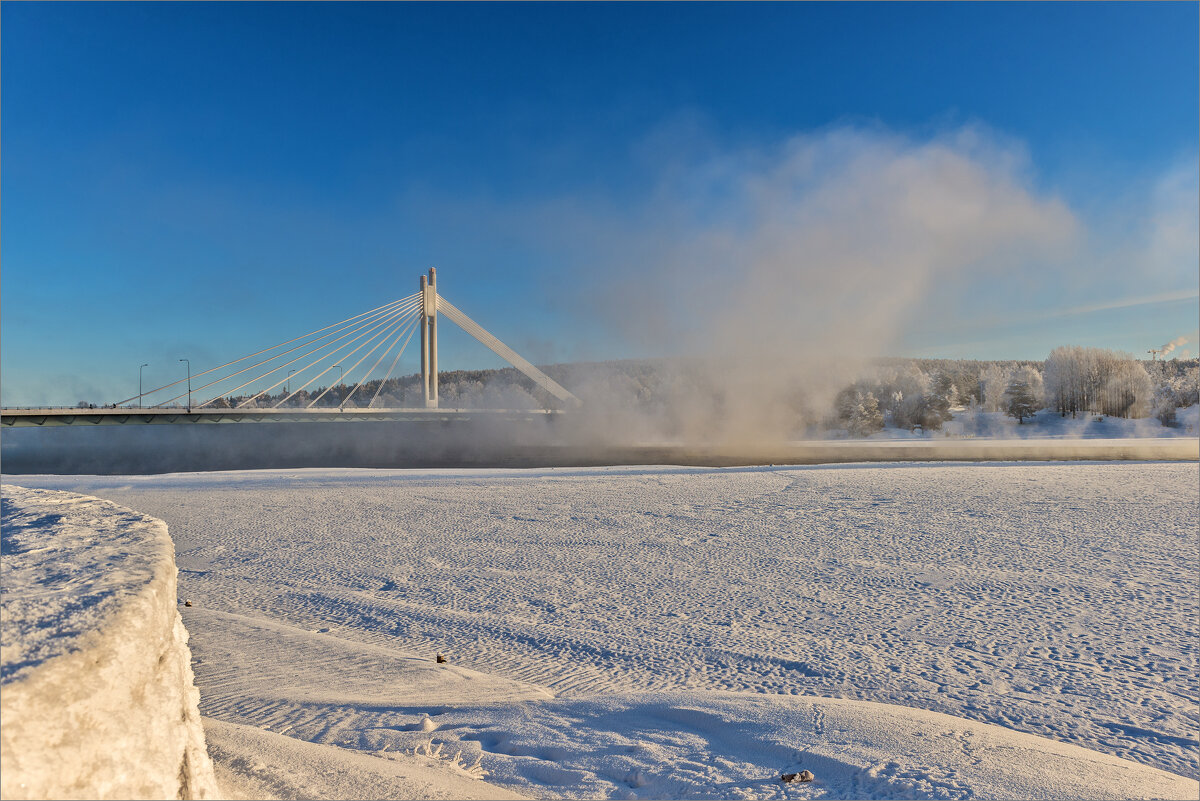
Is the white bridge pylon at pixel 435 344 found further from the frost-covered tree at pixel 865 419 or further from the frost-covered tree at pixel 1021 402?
the frost-covered tree at pixel 1021 402

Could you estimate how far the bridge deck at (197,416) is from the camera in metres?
30.4

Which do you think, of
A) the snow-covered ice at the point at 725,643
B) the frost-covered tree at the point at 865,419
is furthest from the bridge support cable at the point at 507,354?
the snow-covered ice at the point at 725,643

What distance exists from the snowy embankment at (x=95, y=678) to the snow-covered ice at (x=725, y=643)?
1.63 metres

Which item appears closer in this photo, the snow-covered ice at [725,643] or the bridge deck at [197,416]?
the snow-covered ice at [725,643]

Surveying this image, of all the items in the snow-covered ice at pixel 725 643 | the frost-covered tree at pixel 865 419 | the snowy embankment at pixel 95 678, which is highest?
the frost-covered tree at pixel 865 419

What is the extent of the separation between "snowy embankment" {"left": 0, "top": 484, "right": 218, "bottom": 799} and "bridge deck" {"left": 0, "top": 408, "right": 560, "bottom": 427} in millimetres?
35013

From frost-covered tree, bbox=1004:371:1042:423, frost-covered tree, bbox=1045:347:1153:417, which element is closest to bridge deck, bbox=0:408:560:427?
frost-covered tree, bbox=1004:371:1042:423

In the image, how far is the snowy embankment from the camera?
4.41ft

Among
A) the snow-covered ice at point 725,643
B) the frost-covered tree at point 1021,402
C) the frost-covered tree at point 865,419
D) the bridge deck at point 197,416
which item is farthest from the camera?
the frost-covered tree at point 1021,402

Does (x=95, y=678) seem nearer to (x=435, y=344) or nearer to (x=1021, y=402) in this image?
(x=435, y=344)

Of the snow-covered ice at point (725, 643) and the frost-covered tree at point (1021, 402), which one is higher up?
the frost-covered tree at point (1021, 402)

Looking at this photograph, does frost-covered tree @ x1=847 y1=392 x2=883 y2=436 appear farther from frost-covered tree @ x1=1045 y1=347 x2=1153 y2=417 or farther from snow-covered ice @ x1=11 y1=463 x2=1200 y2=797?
snow-covered ice @ x1=11 y1=463 x2=1200 y2=797

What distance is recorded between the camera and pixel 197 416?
33.5m

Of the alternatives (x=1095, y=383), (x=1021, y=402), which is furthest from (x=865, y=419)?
(x=1095, y=383)
